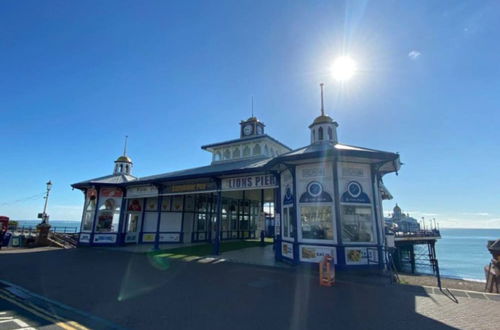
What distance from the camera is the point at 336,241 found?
10.0m

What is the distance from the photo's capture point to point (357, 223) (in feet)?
34.1

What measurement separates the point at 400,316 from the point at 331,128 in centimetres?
1008

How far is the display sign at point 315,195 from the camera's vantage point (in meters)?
10.4

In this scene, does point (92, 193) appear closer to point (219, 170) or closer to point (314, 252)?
point (219, 170)

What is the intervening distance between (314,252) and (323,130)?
6.61 m

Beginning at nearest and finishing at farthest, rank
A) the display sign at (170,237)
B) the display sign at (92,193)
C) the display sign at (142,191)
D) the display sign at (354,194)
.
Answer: the display sign at (354,194) → the display sign at (142,191) → the display sign at (92,193) → the display sign at (170,237)

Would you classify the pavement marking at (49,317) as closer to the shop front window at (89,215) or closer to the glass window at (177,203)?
the shop front window at (89,215)

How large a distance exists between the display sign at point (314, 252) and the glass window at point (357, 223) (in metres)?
0.76

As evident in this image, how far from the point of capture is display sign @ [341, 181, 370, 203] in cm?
1030

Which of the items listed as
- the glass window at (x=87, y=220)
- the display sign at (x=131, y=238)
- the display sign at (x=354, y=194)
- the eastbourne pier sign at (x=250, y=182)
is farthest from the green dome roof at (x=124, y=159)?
the display sign at (x=354, y=194)

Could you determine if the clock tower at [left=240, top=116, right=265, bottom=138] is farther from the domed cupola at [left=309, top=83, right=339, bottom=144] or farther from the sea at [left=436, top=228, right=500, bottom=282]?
the sea at [left=436, top=228, right=500, bottom=282]

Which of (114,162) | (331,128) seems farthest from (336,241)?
(114,162)

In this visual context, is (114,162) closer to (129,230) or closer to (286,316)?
(129,230)

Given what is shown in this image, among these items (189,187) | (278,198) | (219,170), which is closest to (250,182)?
(278,198)
